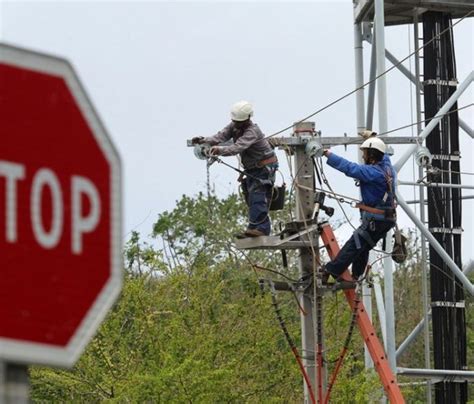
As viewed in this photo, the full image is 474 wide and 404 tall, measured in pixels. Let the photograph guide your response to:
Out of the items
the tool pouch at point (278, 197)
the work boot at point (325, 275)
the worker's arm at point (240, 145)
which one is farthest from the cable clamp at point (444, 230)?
the worker's arm at point (240, 145)

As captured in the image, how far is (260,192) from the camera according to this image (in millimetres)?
16594

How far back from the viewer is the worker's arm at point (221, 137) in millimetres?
16266

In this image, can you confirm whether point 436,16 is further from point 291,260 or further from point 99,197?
point 99,197

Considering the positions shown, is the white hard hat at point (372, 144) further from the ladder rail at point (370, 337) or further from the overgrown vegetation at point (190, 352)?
the overgrown vegetation at point (190, 352)

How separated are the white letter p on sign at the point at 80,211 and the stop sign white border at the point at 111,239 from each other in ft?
0.16

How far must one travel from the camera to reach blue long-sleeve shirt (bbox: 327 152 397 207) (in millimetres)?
15891

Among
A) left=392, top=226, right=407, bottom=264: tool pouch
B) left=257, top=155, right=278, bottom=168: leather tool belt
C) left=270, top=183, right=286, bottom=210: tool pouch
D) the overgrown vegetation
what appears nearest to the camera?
left=257, top=155, right=278, bottom=168: leather tool belt

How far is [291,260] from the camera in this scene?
36312 millimetres

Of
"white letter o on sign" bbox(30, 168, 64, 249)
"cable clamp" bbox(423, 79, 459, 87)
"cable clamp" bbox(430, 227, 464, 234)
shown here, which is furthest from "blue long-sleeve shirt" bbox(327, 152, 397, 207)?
"white letter o on sign" bbox(30, 168, 64, 249)

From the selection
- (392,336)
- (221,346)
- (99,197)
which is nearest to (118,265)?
(99,197)

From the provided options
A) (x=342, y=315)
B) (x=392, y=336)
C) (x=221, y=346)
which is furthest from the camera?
(x=342, y=315)

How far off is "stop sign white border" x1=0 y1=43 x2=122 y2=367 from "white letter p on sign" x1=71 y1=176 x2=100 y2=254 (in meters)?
0.05

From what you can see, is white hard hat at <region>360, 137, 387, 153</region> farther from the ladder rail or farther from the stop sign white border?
the stop sign white border

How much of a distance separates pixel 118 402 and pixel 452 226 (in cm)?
597
